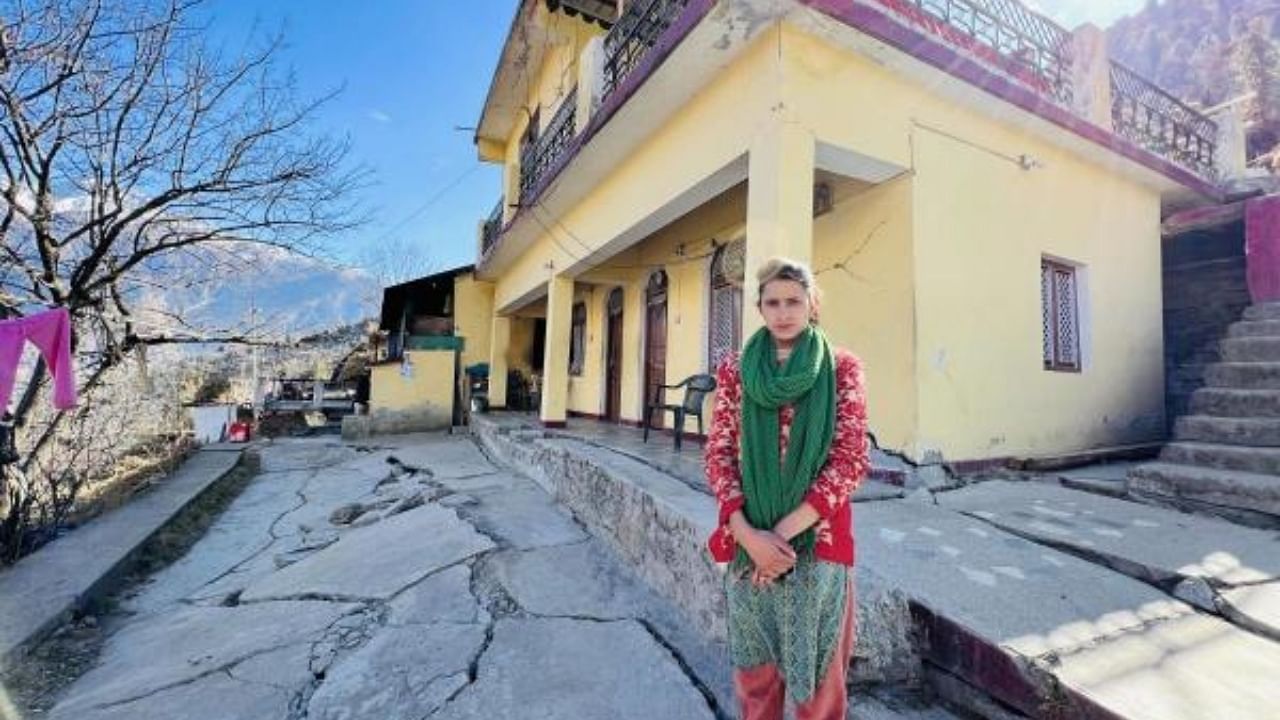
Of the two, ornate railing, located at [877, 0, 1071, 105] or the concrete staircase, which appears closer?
the concrete staircase

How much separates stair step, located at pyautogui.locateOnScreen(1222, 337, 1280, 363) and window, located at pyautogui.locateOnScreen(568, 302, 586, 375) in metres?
8.55

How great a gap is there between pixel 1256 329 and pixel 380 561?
7657mm

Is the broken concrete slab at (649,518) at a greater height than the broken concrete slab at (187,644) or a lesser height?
greater

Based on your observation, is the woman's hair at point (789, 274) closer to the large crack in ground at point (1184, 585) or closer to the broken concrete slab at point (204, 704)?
the large crack in ground at point (1184, 585)

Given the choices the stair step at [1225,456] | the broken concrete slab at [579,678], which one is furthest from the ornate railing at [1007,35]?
the broken concrete slab at [579,678]

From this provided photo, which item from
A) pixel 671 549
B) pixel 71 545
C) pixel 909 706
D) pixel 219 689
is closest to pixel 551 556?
pixel 671 549

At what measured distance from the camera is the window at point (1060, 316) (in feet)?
16.9

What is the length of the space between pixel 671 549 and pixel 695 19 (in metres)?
3.33

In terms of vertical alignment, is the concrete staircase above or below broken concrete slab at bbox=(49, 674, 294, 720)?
above

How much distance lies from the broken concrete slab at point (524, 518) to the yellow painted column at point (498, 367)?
6734mm

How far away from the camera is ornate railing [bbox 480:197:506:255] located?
419 inches

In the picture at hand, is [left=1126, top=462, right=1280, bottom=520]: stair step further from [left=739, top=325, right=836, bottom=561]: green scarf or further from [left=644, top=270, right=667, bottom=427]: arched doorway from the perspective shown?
[left=644, top=270, right=667, bottom=427]: arched doorway

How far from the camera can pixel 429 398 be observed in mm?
12344

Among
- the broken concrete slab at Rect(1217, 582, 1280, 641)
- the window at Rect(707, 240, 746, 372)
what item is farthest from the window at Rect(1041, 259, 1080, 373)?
the broken concrete slab at Rect(1217, 582, 1280, 641)
